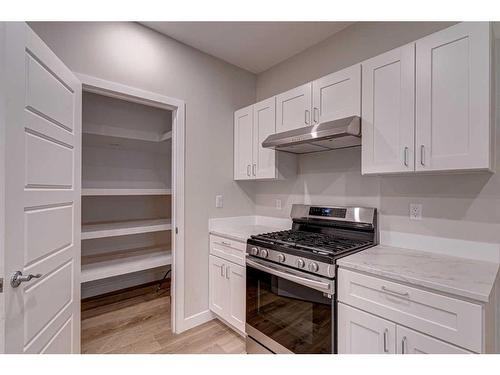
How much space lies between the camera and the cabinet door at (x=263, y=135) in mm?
2203

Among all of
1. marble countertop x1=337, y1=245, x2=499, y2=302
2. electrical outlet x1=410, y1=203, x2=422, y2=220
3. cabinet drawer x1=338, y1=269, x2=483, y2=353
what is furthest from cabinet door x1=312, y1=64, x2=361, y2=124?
cabinet drawer x1=338, y1=269, x2=483, y2=353

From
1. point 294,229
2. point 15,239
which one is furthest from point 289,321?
point 15,239

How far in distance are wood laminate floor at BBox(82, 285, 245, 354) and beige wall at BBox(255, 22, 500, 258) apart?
4.24 ft

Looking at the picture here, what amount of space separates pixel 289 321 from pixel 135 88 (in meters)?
2.14

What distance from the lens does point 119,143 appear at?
9.46 ft

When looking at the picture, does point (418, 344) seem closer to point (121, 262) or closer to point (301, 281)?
point (301, 281)

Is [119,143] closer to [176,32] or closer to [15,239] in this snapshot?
[176,32]

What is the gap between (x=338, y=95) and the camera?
1738 mm

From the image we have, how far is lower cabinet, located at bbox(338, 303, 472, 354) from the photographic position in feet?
3.58

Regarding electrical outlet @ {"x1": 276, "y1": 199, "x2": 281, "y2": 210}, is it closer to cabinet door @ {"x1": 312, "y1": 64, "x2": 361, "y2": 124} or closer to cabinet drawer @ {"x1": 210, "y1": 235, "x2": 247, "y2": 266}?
cabinet drawer @ {"x1": 210, "y1": 235, "x2": 247, "y2": 266}

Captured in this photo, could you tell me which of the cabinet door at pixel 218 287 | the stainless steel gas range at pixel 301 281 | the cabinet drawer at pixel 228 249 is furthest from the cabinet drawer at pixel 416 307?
the cabinet door at pixel 218 287

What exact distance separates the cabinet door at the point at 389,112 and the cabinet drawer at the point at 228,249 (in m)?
1.16

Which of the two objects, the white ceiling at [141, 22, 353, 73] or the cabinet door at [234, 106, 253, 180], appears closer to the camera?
the white ceiling at [141, 22, 353, 73]

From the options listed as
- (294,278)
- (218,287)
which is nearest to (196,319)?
(218,287)
